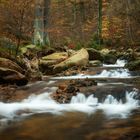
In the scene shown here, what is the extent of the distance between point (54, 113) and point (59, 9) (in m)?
33.5

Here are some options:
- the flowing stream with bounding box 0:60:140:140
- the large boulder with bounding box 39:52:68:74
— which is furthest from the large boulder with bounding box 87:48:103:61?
the flowing stream with bounding box 0:60:140:140

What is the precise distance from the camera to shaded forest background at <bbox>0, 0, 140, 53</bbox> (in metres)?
17.9

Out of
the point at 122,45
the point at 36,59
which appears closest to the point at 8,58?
the point at 36,59

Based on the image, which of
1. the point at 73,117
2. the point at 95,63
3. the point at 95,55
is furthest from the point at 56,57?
the point at 73,117

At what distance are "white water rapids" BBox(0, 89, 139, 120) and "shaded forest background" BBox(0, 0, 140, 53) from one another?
5488 millimetres

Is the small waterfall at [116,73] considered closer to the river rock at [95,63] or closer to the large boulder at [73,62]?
the large boulder at [73,62]

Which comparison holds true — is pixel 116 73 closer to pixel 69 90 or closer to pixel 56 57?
pixel 56 57

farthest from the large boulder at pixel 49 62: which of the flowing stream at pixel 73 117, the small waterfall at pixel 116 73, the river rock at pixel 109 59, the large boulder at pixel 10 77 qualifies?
the flowing stream at pixel 73 117

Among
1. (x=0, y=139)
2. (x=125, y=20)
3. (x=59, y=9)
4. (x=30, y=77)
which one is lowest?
(x=0, y=139)

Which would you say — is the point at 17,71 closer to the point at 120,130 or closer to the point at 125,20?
the point at 120,130

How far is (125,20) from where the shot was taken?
3155 centimetres

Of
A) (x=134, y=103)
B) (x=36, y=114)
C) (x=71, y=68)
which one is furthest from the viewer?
(x=71, y=68)

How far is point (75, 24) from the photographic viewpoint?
40.2 meters

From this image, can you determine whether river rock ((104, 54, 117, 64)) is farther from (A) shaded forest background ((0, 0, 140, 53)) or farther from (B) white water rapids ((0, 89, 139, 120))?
(B) white water rapids ((0, 89, 139, 120))
